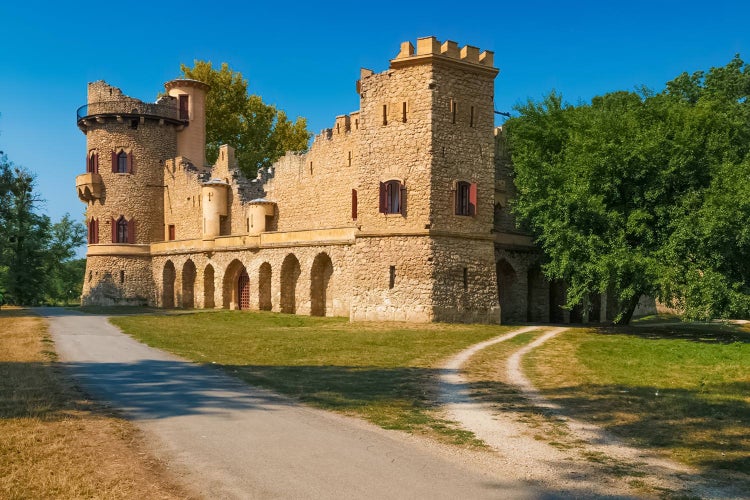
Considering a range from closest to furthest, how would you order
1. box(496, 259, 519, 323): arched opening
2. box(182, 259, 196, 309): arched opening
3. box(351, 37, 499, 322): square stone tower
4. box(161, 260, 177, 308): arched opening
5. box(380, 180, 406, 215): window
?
box(351, 37, 499, 322): square stone tower, box(380, 180, 406, 215): window, box(496, 259, 519, 323): arched opening, box(182, 259, 196, 309): arched opening, box(161, 260, 177, 308): arched opening

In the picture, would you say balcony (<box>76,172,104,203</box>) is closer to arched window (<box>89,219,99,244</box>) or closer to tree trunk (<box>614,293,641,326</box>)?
arched window (<box>89,219,99,244</box>)

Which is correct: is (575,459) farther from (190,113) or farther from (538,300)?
(190,113)

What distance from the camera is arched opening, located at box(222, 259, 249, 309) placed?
41.7m

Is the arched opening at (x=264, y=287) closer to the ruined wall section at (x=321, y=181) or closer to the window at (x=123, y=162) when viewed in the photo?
the ruined wall section at (x=321, y=181)

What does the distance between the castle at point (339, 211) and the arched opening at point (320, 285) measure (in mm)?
86

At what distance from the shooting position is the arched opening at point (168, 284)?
47594 mm

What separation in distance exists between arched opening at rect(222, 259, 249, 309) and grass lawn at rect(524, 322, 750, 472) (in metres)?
23.8

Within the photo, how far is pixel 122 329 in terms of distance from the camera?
2450 centimetres

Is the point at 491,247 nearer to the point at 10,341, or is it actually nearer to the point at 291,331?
the point at 291,331

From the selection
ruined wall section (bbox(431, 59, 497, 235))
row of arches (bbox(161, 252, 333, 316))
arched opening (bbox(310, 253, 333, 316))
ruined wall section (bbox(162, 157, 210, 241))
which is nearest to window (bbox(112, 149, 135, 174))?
ruined wall section (bbox(162, 157, 210, 241))

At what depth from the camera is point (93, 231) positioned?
48.9 metres

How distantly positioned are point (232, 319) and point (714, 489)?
27.6m

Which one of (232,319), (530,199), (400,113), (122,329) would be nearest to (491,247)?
(530,199)

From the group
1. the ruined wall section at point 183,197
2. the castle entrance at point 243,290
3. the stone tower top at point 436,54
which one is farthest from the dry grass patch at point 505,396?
the ruined wall section at point 183,197
